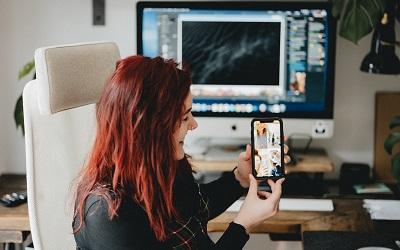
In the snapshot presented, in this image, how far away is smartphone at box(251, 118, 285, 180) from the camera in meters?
1.69

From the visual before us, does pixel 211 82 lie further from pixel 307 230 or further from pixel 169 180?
pixel 169 180

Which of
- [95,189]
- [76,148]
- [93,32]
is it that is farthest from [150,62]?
[93,32]

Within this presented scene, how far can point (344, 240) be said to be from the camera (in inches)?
67.7

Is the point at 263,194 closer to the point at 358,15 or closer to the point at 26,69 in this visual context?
the point at 358,15

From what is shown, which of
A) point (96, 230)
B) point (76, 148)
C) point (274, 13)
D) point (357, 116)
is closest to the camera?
point (96, 230)

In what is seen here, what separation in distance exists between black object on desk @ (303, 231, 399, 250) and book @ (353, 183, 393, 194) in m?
0.67

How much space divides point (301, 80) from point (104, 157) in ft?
4.11

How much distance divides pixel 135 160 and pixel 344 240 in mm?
617

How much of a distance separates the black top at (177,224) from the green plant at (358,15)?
2.82 ft

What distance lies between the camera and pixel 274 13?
2477mm

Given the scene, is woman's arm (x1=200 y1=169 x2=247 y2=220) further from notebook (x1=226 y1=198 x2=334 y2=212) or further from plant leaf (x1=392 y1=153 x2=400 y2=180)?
plant leaf (x1=392 y1=153 x2=400 y2=180)

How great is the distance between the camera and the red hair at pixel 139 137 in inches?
54.6

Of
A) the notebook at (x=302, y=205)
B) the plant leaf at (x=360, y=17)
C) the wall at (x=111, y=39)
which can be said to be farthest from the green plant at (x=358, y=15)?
the notebook at (x=302, y=205)

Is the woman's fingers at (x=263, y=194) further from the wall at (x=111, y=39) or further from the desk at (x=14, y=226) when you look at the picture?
the wall at (x=111, y=39)
